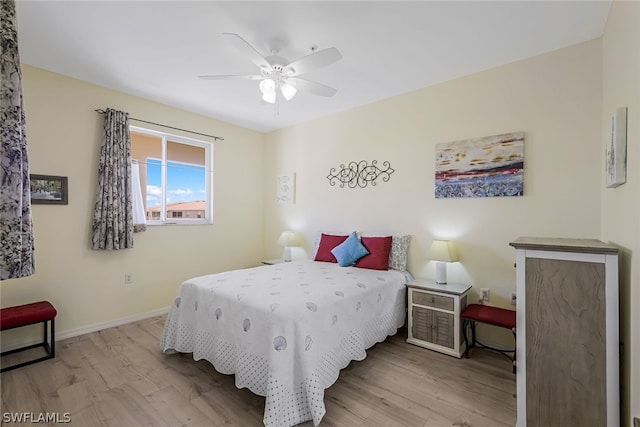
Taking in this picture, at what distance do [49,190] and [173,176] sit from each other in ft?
4.45

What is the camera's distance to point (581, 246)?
152cm

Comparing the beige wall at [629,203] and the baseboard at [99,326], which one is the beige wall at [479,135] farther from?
the baseboard at [99,326]

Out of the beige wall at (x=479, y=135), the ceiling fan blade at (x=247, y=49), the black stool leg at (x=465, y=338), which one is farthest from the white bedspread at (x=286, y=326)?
the ceiling fan blade at (x=247, y=49)

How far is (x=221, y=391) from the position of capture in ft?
6.92

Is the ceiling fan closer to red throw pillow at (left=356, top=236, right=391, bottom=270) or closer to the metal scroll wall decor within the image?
the metal scroll wall decor

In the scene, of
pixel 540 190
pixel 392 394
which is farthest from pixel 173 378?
pixel 540 190

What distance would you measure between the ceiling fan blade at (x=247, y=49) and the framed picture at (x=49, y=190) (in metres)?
2.39

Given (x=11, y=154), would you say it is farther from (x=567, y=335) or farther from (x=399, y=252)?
(x=399, y=252)

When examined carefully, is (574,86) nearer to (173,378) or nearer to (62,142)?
(173,378)

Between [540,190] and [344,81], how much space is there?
2168 mm

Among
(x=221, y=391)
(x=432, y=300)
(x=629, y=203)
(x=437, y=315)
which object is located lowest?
(x=221, y=391)

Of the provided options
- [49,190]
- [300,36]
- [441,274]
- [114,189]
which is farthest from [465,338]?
[49,190]

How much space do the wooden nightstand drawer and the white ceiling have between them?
2231 mm

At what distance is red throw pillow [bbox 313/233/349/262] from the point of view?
12.0ft
